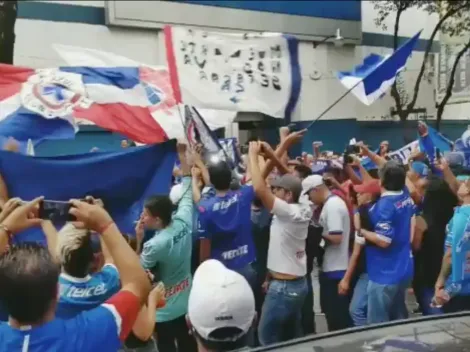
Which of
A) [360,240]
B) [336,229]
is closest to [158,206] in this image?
[360,240]

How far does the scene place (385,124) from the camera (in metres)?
→ 21.8

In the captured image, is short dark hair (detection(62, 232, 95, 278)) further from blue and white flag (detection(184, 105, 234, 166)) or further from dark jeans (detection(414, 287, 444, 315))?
dark jeans (detection(414, 287, 444, 315))

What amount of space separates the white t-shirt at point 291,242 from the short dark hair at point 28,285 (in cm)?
328

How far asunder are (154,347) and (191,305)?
3.07 meters

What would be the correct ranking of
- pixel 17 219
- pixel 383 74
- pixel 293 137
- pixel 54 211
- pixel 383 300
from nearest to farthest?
pixel 17 219, pixel 54 211, pixel 383 300, pixel 293 137, pixel 383 74

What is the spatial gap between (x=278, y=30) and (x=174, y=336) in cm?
1684

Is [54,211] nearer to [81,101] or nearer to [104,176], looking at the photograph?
[104,176]

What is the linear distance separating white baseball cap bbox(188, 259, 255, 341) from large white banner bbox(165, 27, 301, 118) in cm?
332

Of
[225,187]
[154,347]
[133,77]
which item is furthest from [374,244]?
[133,77]

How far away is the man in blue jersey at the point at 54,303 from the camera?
7.95ft

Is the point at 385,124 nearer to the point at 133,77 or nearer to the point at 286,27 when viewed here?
the point at 286,27

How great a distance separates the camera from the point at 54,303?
2484 millimetres

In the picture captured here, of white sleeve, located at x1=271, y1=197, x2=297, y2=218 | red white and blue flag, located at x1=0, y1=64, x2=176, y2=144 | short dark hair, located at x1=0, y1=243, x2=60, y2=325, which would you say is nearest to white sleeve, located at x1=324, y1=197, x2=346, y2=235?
white sleeve, located at x1=271, y1=197, x2=297, y2=218

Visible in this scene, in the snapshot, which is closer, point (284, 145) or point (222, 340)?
point (222, 340)
